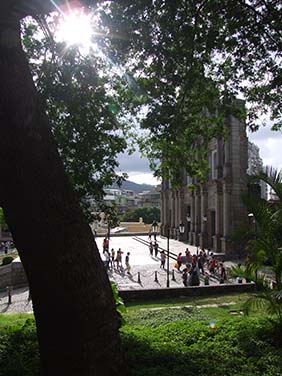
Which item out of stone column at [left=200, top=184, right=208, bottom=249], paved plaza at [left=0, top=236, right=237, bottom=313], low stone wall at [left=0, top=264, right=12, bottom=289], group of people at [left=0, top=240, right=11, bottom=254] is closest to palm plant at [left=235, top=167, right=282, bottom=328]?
paved plaza at [left=0, top=236, right=237, bottom=313]

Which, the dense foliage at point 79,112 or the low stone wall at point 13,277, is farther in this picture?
the low stone wall at point 13,277

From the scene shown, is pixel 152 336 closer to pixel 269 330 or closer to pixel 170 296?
pixel 269 330

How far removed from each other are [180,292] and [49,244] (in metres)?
13.6

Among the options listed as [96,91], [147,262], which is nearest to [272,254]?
[96,91]

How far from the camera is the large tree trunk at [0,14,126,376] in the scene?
364cm

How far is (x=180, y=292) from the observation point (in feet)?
54.1

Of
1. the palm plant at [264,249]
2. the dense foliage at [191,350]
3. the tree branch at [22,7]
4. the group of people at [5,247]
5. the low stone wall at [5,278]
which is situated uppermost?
the tree branch at [22,7]

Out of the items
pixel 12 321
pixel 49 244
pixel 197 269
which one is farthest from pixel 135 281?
pixel 49 244

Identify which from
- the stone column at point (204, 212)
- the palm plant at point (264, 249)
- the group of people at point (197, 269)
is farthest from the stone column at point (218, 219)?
the palm plant at point (264, 249)

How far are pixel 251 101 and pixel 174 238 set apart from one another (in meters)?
40.9

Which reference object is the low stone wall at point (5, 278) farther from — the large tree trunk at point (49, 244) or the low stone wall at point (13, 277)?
the large tree trunk at point (49, 244)

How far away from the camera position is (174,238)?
164ft

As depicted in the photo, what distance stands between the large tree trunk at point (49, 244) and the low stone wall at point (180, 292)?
12243mm

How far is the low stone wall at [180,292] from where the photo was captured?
52.2 ft
